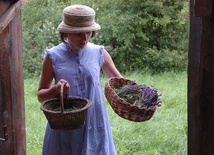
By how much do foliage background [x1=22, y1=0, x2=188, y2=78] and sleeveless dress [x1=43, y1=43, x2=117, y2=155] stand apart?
5980 millimetres

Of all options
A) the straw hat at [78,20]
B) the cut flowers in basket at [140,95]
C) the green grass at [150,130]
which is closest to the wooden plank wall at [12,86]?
the straw hat at [78,20]

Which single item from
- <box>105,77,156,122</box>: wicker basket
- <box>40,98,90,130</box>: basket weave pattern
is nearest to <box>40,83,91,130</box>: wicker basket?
<box>40,98,90,130</box>: basket weave pattern

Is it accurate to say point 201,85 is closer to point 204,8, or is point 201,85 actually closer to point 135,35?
point 204,8

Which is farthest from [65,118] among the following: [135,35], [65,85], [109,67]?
[135,35]

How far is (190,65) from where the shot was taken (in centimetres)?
147

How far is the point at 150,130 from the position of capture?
4930 millimetres

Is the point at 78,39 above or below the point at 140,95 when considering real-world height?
above

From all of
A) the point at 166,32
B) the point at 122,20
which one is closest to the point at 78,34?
the point at 122,20

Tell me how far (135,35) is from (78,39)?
635 cm

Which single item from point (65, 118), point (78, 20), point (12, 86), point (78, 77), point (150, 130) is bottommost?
point (150, 130)

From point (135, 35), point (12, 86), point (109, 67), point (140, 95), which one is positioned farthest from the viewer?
point (135, 35)

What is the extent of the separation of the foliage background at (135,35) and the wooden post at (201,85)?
7.09 m

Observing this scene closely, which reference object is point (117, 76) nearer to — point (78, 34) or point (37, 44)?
point (78, 34)

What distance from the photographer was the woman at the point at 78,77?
8.20 ft
